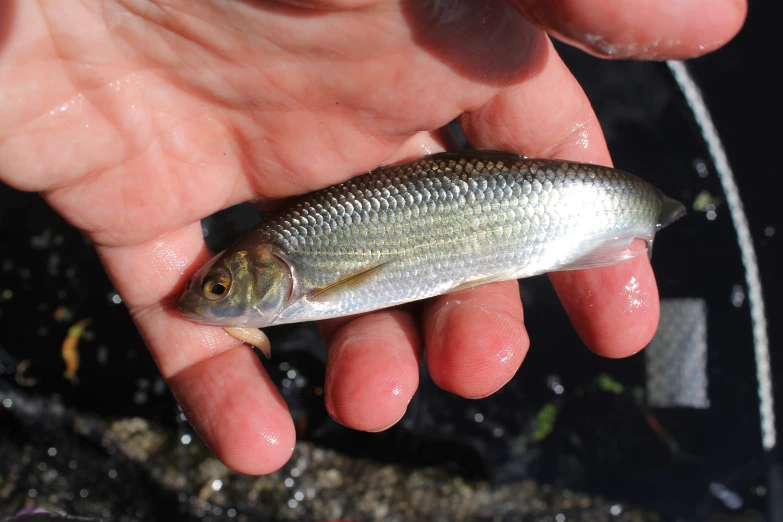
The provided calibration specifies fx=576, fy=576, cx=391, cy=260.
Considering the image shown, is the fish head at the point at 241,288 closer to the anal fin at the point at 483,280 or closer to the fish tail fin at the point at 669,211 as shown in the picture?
the anal fin at the point at 483,280

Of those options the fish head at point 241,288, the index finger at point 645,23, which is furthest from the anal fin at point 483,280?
the index finger at point 645,23

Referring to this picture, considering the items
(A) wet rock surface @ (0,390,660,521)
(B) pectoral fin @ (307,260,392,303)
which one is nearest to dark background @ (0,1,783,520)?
(A) wet rock surface @ (0,390,660,521)

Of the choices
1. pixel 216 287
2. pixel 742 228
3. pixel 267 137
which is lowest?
pixel 742 228

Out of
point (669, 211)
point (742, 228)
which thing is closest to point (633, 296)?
point (669, 211)

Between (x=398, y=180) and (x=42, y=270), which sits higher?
(x=398, y=180)

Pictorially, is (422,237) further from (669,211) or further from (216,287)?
(669,211)

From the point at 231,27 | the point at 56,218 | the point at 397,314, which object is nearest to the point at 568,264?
the point at 397,314

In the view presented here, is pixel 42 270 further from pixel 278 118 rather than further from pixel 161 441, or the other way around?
pixel 278 118

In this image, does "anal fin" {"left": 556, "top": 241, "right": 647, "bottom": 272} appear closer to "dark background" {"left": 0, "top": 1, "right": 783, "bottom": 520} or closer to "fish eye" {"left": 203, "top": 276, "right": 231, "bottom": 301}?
"dark background" {"left": 0, "top": 1, "right": 783, "bottom": 520}
